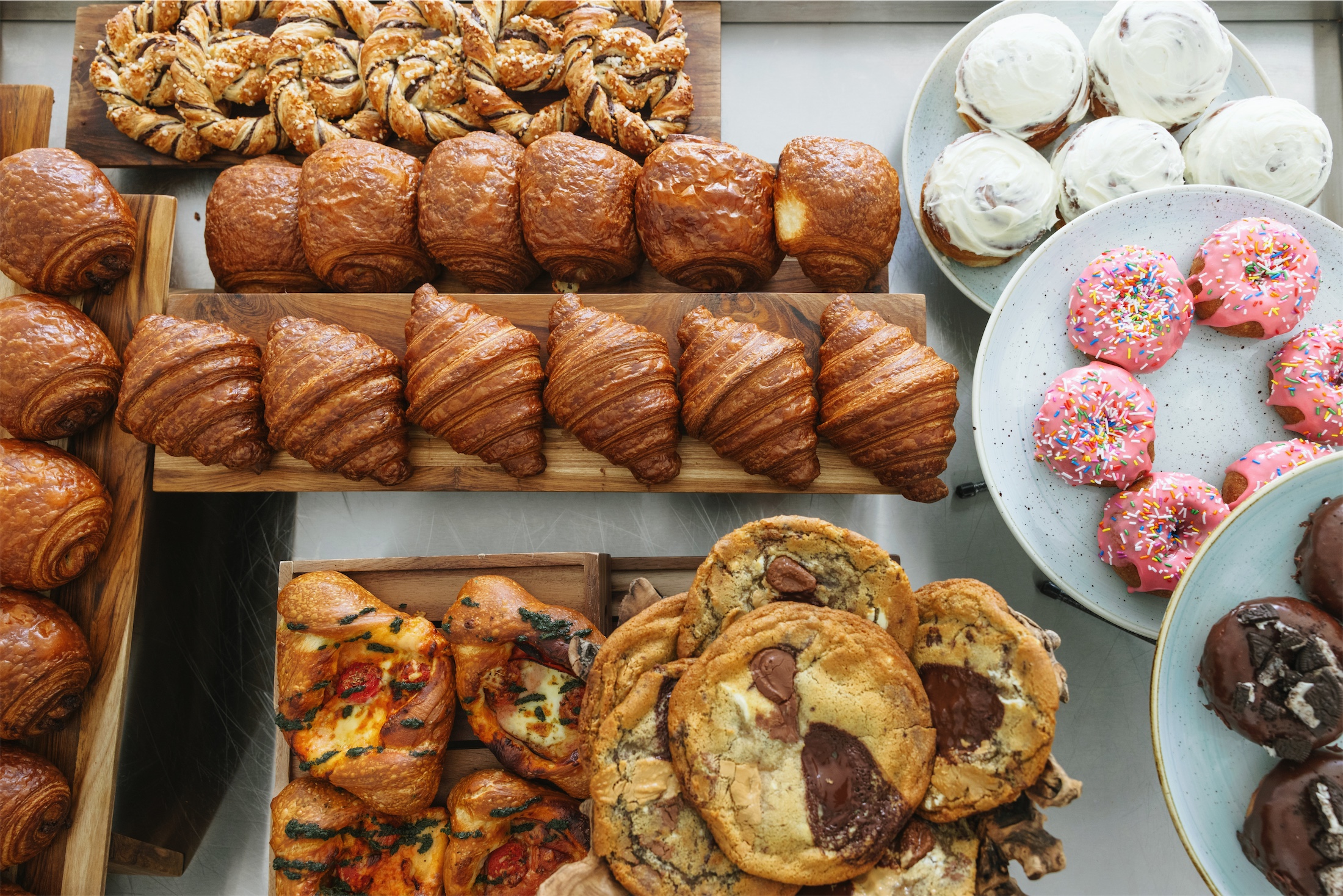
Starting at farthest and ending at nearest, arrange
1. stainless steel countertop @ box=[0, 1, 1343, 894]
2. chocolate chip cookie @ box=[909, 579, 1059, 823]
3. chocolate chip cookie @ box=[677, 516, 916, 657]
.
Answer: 1. stainless steel countertop @ box=[0, 1, 1343, 894]
2. chocolate chip cookie @ box=[677, 516, 916, 657]
3. chocolate chip cookie @ box=[909, 579, 1059, 823]

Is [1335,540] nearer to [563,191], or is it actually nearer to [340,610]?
[563,191]

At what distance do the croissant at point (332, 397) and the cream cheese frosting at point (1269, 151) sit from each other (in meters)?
2.33

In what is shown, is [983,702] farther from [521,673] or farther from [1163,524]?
[521,673]

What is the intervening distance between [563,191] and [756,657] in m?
1.30

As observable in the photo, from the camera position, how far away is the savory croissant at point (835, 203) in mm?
1948

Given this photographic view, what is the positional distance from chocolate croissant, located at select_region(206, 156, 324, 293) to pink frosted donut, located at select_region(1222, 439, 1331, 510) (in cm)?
253

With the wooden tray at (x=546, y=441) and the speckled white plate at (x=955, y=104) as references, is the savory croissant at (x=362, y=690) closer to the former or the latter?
the wooden tray at (x=546, y=441)

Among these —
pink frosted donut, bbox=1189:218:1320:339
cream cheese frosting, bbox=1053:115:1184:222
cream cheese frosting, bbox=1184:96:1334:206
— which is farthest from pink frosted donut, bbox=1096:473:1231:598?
cream cheese frosting, bbox=1184:96:1334:206

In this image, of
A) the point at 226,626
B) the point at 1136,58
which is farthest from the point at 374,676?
the point at 1136,58

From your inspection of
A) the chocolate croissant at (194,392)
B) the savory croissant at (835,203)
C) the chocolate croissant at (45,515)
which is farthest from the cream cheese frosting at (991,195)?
the chocolate croissant at (45,515)

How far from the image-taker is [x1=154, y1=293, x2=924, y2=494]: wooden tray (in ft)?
6.68

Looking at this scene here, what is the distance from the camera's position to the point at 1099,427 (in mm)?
1815

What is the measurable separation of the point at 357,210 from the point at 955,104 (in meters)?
1.80

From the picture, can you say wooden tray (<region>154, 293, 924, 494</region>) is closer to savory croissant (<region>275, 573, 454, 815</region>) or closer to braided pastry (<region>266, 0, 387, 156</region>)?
savory croissant (<region>275, 573, 454, 815</region>)
